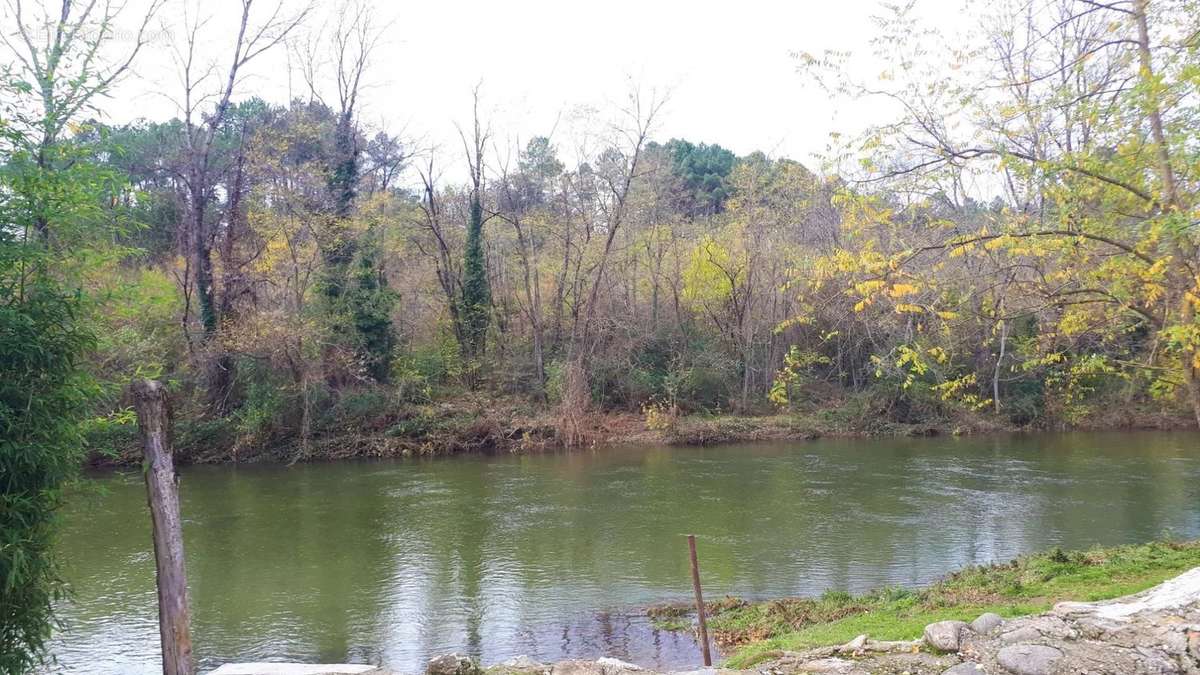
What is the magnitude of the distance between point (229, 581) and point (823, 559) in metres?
9.85

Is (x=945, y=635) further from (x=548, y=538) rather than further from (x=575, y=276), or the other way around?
(x=575, y=276)

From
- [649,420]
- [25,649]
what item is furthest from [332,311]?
[25,649]

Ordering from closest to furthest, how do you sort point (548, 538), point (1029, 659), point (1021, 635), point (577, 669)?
point (1029, 659) < point (1021, 635) < point (577, 669) < point (548, 538)

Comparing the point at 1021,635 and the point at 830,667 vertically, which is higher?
the point at 1021,635

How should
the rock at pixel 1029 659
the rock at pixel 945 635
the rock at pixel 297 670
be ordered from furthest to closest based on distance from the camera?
the rock at pixel 297 670 < the rock at pixel 945 635 < the rock at pixel 1029 659

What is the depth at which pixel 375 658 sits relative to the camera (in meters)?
9.66

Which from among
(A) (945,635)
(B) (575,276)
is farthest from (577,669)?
(B) (575,276)

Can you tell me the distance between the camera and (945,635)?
583 centimetres

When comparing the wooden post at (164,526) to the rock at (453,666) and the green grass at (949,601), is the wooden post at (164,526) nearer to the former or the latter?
the rock at (453,666)

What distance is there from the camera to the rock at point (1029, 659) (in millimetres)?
5168

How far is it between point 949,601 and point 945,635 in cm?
331

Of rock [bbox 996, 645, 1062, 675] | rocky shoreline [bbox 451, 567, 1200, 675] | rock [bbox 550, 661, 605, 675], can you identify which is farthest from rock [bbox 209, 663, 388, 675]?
rock [bbox 996, 645, 1062, 675]

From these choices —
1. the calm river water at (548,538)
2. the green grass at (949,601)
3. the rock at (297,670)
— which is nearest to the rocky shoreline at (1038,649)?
the rock at (297,670)

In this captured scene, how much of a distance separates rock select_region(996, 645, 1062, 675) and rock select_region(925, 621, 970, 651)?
0.37 metres
